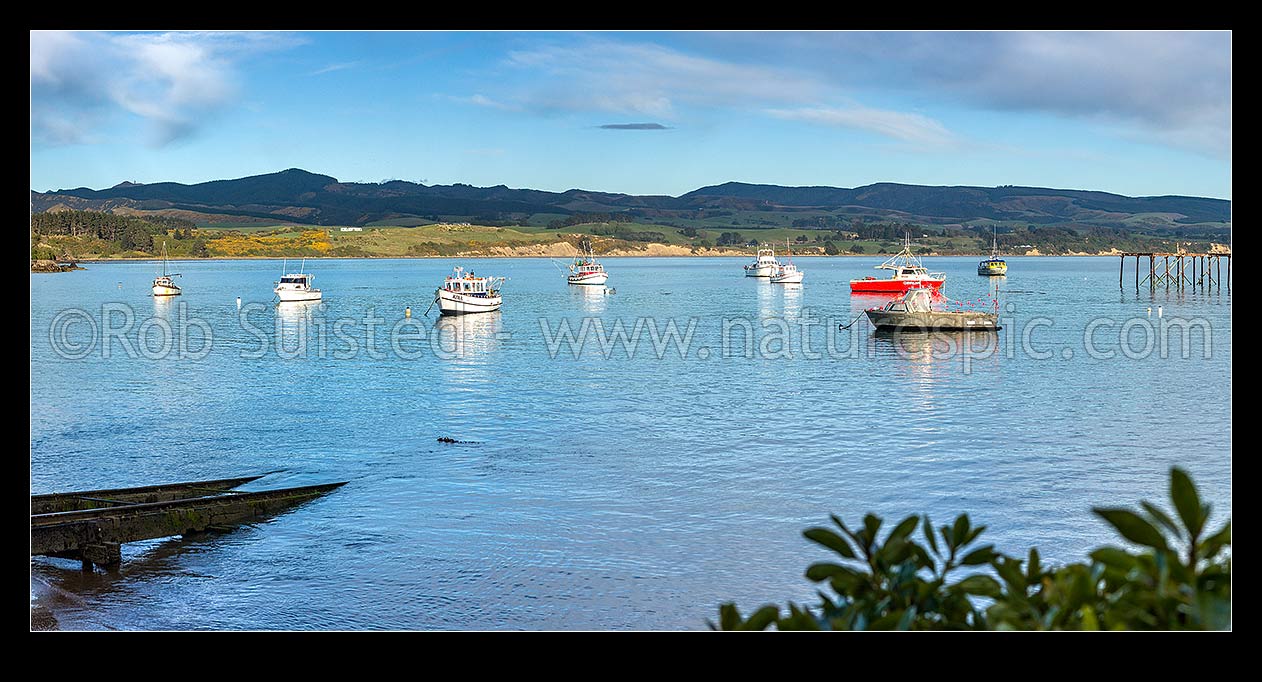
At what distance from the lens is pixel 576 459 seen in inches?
694

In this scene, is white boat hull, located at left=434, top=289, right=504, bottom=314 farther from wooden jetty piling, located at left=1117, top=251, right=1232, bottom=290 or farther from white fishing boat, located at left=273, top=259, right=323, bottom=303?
wooden jetty piling, located at left=1117, top=251, right=1232, bottom=290

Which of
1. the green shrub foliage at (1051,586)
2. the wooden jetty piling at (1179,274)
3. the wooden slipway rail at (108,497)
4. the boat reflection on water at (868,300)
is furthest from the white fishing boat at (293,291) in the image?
the green shrub foliage at (1051,586)

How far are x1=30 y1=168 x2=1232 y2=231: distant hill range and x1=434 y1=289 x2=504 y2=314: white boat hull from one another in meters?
78.9

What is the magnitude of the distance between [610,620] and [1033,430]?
13384 millimetres

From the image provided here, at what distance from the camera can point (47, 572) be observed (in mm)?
10742

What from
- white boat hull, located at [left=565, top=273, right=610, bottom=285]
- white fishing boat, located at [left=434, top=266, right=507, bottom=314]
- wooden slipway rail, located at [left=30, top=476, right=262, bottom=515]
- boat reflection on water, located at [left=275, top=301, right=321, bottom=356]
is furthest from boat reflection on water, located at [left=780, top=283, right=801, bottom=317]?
wooden slipway rail, located at [left=30, top=476, right=262, bottom=515]

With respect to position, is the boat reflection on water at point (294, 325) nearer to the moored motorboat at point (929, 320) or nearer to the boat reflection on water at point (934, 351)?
the boat reflection on water at point (934, 351)

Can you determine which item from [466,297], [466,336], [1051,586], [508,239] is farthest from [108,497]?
[508,239]

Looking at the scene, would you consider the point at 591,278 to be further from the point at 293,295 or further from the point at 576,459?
the point at 576,459

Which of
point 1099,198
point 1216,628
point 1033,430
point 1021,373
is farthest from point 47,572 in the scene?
point 1099,198

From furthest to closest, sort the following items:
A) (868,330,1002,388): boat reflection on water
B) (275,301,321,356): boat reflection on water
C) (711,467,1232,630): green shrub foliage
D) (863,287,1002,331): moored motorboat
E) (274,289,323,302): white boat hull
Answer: (274,289,323,302): white boat hull, (275,301,321,356): boat reflection on water, (863,287,1002,331): moored motorboat, (868,330,1002,388): boat reflection on water, (711,467,1232,630): green shrub foliage

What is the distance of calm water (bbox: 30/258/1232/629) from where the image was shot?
34.8 ft

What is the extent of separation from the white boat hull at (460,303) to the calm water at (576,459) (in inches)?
375

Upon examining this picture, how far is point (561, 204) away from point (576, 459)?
126902mm
